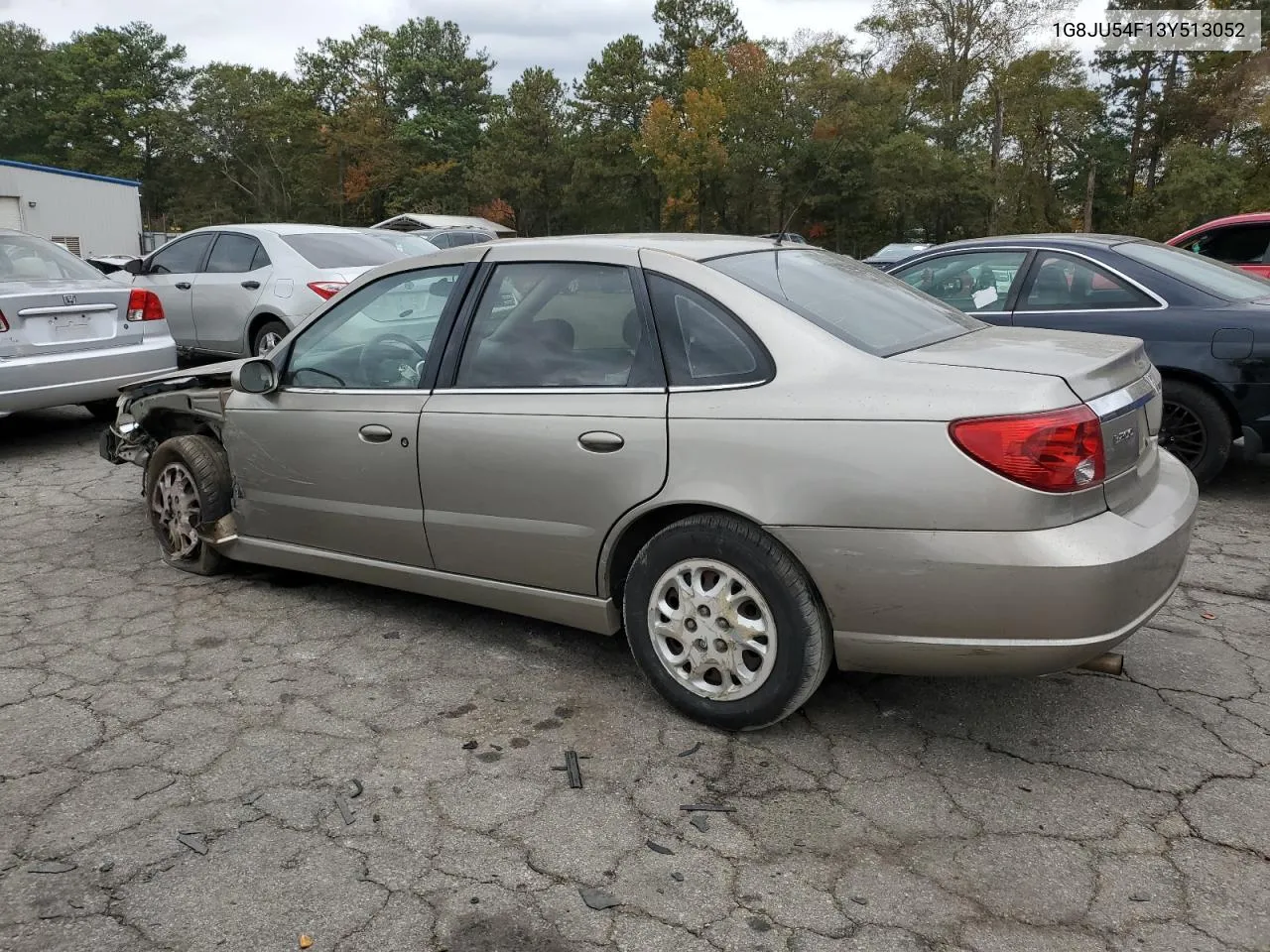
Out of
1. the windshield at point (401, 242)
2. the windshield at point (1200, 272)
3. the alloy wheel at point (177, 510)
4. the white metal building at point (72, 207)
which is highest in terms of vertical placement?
the white metal building at point (72, 207)

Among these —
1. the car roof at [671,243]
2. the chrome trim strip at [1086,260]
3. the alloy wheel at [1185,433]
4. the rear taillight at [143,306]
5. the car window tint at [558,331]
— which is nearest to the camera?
the car window tint at [558,331]

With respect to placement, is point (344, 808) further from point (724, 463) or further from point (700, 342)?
point (700, 342)

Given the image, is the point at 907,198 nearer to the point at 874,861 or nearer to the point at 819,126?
the point at 819,126

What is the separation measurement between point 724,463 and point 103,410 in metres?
7.36

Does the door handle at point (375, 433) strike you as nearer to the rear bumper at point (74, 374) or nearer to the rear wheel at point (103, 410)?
the rear bumper at point (74, 374)

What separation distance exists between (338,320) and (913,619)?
262 cm

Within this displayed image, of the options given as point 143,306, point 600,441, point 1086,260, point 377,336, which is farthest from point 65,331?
point 1086,260

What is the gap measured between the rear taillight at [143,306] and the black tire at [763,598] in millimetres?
5929

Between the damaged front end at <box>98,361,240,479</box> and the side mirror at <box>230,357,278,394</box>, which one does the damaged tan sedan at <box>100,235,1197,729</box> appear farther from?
the damaged front end at <box>98,361,240,479</box>

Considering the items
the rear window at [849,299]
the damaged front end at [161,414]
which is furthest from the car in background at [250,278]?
the rear window at [849,299]

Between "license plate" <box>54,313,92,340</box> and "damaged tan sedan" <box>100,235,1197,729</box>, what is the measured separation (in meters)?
3.62

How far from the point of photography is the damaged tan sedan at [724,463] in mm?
2586

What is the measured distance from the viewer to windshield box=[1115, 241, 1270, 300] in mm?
5570

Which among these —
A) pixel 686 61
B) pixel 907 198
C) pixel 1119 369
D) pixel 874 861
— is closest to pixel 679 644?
pixel 874 861
